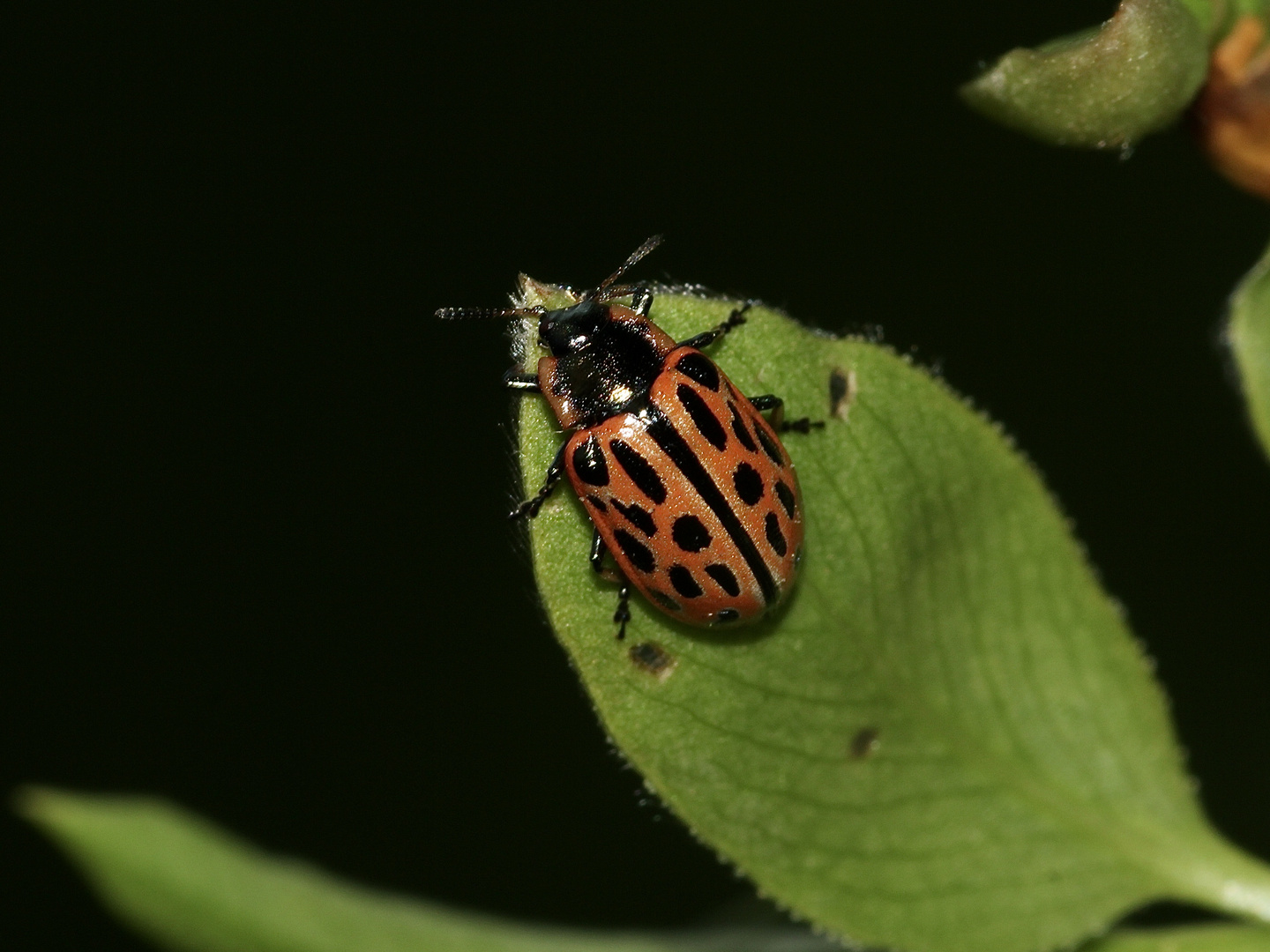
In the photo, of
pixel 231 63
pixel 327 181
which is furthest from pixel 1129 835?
pixel 231 63

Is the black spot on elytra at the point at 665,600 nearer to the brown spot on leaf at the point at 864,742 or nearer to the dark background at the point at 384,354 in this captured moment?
the brown spot on leaf at the point at 864,742

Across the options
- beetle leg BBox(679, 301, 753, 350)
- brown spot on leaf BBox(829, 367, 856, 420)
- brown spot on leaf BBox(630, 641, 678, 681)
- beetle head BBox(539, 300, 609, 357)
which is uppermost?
beetle head BBox(539, 300, 609, 357)

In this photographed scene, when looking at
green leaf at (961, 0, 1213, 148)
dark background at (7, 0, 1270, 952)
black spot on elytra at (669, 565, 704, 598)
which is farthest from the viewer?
dark background at (7, 0, 1270, 952)

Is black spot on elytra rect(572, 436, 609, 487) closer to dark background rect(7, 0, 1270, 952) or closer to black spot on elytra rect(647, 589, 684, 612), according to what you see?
black spot on elytra rect(647, 589, 684, 612)

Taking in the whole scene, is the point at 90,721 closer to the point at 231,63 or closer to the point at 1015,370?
the point at 231,63

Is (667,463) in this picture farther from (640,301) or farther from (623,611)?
(623,611)

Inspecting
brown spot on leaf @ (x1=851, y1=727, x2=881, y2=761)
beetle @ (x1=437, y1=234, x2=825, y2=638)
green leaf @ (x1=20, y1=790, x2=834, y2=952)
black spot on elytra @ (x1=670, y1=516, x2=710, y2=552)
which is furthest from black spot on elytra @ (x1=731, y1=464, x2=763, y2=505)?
green leaf @ (x1=20, y1=790, x2=834, y2=952)
